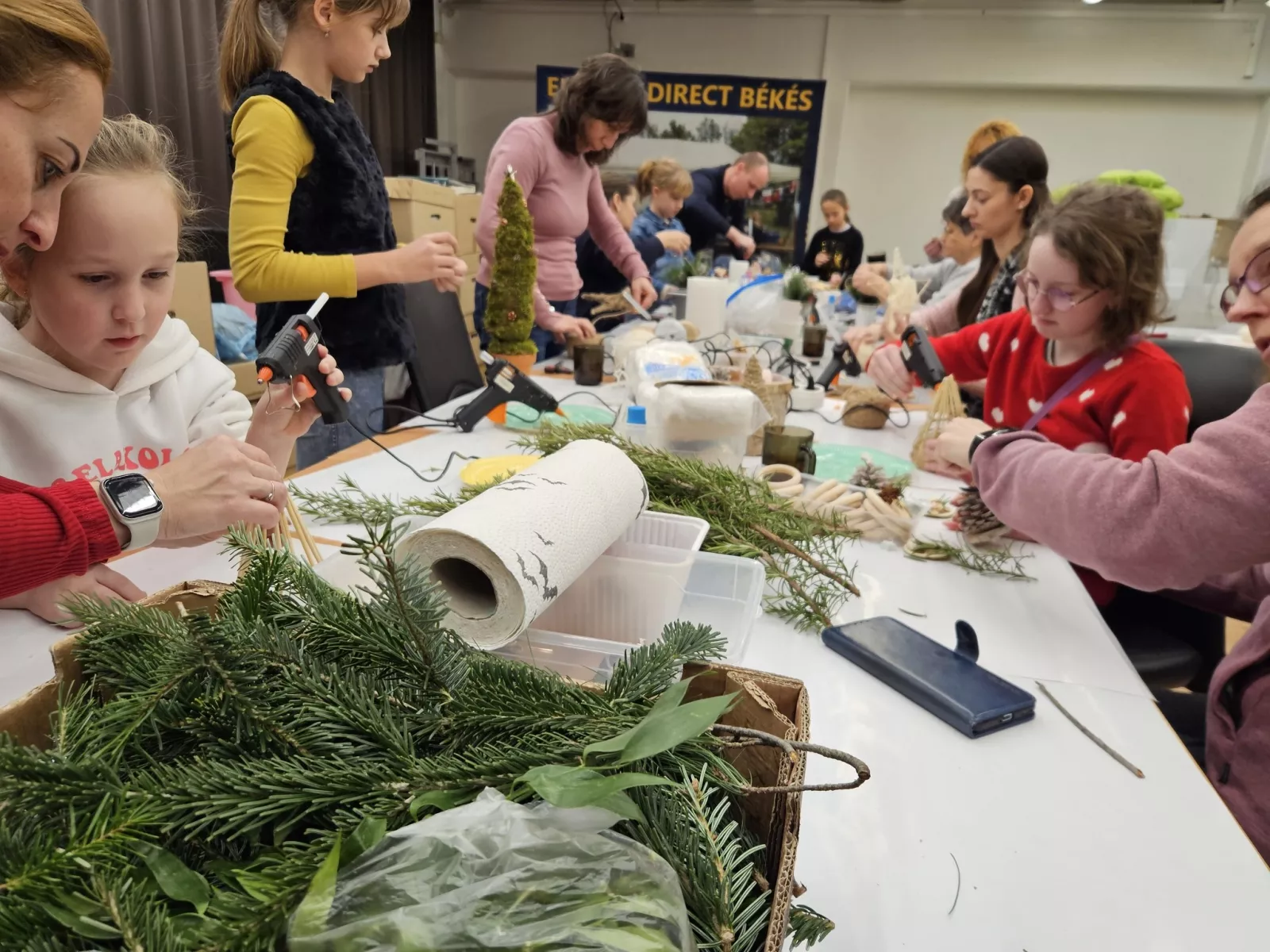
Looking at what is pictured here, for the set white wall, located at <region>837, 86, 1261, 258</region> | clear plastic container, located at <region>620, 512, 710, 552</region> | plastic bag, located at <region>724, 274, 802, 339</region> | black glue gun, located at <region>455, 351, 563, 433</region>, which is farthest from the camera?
white wall, located at <region>837, 86, 1261, 258</region>

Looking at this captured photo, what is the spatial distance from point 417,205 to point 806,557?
4322 mm

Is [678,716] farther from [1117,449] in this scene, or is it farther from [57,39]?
[1117,449]

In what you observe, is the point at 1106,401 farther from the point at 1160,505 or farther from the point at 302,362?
the point at 302,362

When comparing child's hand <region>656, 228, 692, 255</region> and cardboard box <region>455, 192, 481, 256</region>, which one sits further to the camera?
cardboard box <region>455, 192, 481, 256</region>

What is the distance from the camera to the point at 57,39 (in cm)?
73

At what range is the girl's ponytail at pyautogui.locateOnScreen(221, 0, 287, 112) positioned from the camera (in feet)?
4.77

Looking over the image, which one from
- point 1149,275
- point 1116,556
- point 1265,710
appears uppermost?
point 1149,275

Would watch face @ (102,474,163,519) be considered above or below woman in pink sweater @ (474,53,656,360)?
below

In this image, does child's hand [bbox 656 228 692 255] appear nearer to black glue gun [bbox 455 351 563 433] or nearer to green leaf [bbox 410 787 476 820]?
black glue gun [bbox 455 351 563 433]

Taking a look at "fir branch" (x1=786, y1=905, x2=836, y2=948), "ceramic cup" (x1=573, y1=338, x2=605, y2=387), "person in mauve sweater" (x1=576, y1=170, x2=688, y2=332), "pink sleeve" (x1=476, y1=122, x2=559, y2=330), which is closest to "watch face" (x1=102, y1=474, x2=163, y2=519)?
"fir branch" (x1=786, y1=905, x2=836, y2=948)

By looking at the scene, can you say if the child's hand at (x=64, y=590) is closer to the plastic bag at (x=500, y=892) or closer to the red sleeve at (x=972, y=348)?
the plastic bag at (x=500, y=892)

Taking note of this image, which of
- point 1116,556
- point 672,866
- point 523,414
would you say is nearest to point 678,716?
point 672,866

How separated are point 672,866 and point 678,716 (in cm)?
7

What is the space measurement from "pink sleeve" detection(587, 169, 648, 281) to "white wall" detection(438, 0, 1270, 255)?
434 cm
